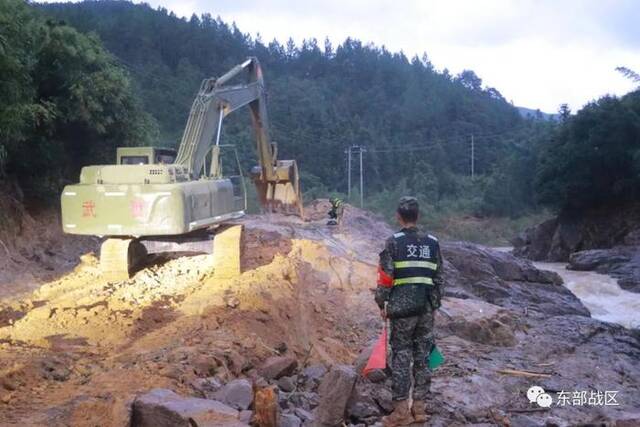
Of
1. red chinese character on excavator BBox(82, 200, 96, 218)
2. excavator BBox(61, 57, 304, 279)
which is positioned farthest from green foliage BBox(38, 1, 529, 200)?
red chinese character on excavator BBox(82, 200, 96, 218)

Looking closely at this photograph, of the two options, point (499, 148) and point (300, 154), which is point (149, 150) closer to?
point (300, 154)

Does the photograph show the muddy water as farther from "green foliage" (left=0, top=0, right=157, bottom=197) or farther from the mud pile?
"green foliage" (left=0, top=0, right=157, bottom=197)

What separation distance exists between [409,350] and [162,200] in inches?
180

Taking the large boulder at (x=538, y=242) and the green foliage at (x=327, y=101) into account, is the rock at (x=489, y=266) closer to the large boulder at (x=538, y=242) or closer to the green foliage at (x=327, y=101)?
the large boulder at (x=538, y=242)

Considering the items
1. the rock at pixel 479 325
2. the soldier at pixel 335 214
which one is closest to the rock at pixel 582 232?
the soldier at pixel 335 214

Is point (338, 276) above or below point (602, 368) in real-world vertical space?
above

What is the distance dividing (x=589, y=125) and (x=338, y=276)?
105 feet

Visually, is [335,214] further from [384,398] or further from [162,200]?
[384,398]

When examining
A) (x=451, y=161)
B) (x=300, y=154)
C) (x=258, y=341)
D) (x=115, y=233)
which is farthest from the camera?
(x=451, y=161)

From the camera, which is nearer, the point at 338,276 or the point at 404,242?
the point at 404,242

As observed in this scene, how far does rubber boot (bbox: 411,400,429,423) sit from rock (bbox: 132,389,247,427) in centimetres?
152

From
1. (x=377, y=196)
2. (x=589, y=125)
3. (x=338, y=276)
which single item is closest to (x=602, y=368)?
(x=338, y=276)

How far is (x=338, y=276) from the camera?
10945 mm

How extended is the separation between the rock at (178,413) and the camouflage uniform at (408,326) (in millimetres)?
1443
